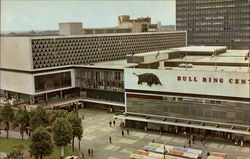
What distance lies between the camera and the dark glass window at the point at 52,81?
95.6 meters

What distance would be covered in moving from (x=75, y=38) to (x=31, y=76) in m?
19.9

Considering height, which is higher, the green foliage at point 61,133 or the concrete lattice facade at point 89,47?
the concrete lattice facade at point 89,47

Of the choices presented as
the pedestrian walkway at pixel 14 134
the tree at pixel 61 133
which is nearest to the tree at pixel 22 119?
the pedestrian walkway at pixel 14 134

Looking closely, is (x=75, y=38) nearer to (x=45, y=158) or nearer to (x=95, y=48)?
(x=95, y=48)

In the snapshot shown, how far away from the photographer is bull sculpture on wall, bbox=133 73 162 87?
72625 millimetres

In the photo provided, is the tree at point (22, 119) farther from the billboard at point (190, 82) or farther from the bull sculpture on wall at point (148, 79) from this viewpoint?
the bull sculpture on wall at point (148, 79)

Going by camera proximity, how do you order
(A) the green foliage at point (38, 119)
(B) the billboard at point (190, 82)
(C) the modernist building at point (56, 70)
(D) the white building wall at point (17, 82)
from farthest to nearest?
1. (D) the white building wall at point (17, 82)
2. (C) the modernist building at point (56, 70)
3. (A) the green foliage at point (38, 119)
4. (B) the billboard at point (190, 82)

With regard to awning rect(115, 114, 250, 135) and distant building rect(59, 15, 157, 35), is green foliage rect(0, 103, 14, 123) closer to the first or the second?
awning rect(115, 114, 250, 135)

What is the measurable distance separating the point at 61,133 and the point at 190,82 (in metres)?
28.6

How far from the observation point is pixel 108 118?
8769cm

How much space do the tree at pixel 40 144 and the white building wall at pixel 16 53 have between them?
1576 inches

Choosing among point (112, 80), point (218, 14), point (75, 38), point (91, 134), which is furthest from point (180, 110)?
point (218, 14)

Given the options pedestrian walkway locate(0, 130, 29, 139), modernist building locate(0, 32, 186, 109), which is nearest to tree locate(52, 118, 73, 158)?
pedestrian walkway locate(0, 130, 29, 139)

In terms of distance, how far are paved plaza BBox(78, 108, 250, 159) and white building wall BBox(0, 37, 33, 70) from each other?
87.9 feet
